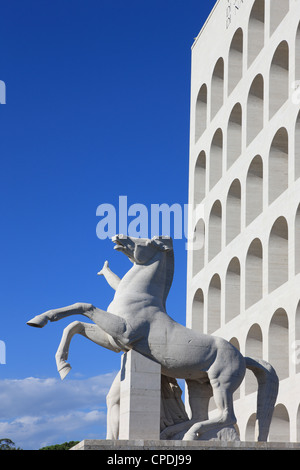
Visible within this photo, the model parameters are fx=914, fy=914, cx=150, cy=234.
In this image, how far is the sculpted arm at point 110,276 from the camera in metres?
20.3

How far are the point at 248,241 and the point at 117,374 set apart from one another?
17.4m

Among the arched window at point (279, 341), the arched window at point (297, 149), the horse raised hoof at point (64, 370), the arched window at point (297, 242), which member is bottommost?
the horse raised hoof at point (64, 370)

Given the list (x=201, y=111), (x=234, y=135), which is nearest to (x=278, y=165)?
(x=234, y=135)

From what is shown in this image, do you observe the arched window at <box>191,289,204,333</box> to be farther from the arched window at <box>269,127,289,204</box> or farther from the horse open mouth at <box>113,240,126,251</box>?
the horse open mouth at <box>113,240,126,251</box>

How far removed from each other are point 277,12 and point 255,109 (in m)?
4.04

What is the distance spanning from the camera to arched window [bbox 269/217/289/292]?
109ft

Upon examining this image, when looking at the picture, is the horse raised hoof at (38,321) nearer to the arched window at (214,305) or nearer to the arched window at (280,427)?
the arched window at (280,427)

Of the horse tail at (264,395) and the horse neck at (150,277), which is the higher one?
the horse neck at (150,277)

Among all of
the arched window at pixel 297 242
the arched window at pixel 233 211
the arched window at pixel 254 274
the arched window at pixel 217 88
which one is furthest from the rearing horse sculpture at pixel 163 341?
the arched window at pixel 217 88

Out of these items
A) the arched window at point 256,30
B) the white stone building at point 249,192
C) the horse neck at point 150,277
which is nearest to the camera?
the horse neck at point 150,277

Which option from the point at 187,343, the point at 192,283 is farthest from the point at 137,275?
the point at 192,283

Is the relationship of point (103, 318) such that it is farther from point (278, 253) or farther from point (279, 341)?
point (278, 253)

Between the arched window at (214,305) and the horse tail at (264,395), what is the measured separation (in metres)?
20.4
